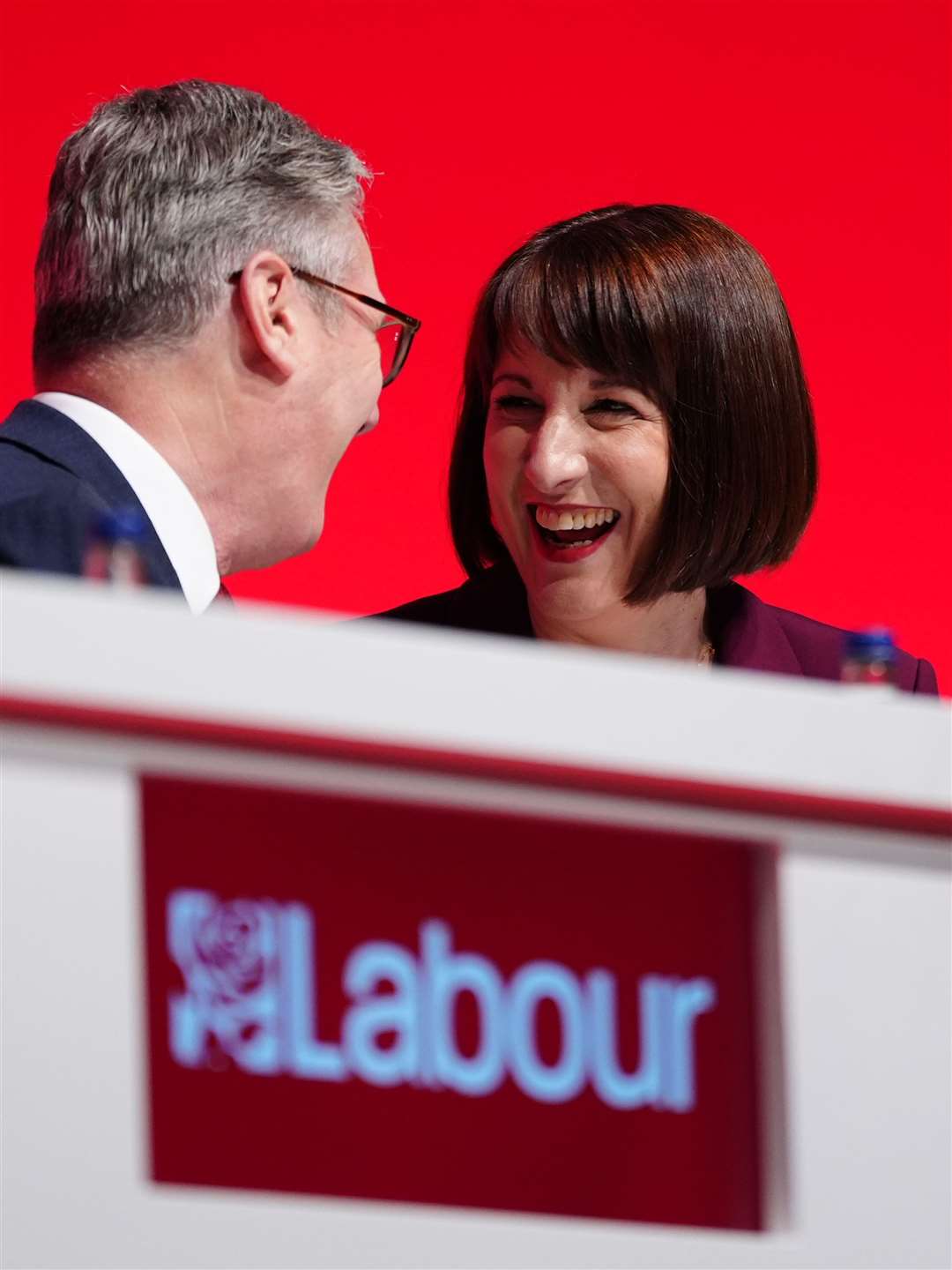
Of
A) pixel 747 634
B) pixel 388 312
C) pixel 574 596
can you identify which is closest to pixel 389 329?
pixel 388 312

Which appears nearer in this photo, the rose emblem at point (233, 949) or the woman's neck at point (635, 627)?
the rose emblem at point (233, 949)

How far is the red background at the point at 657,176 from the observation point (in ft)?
8.80

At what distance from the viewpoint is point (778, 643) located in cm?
201

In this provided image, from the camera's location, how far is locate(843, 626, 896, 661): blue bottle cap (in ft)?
3.53

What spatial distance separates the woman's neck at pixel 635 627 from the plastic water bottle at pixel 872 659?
2.83 ft

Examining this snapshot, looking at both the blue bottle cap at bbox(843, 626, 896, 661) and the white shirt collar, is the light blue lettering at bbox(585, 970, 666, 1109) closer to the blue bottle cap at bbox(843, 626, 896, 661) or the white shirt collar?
the blue bottle cap at bbox(843, 626, 896, 661)

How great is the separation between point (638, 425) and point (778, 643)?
0.24 m

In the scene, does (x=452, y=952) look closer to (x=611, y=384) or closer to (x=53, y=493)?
(x=53, y=493)

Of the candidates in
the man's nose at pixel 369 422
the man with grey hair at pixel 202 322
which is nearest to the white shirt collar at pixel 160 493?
the man with grey hair at pixel 202 322

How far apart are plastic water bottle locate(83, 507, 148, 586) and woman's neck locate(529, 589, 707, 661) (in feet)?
3.30

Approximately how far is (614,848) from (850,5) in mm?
2132

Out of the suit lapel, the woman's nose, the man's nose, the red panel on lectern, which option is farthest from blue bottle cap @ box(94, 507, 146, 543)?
the suit lapel

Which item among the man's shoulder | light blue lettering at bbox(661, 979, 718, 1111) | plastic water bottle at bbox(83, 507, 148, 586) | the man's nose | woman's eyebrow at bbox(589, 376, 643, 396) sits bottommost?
light blue lettering at bbox(661, 979, 718, 1111)

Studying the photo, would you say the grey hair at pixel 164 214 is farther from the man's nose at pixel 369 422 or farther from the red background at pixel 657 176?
the red background at pixel 657 176
